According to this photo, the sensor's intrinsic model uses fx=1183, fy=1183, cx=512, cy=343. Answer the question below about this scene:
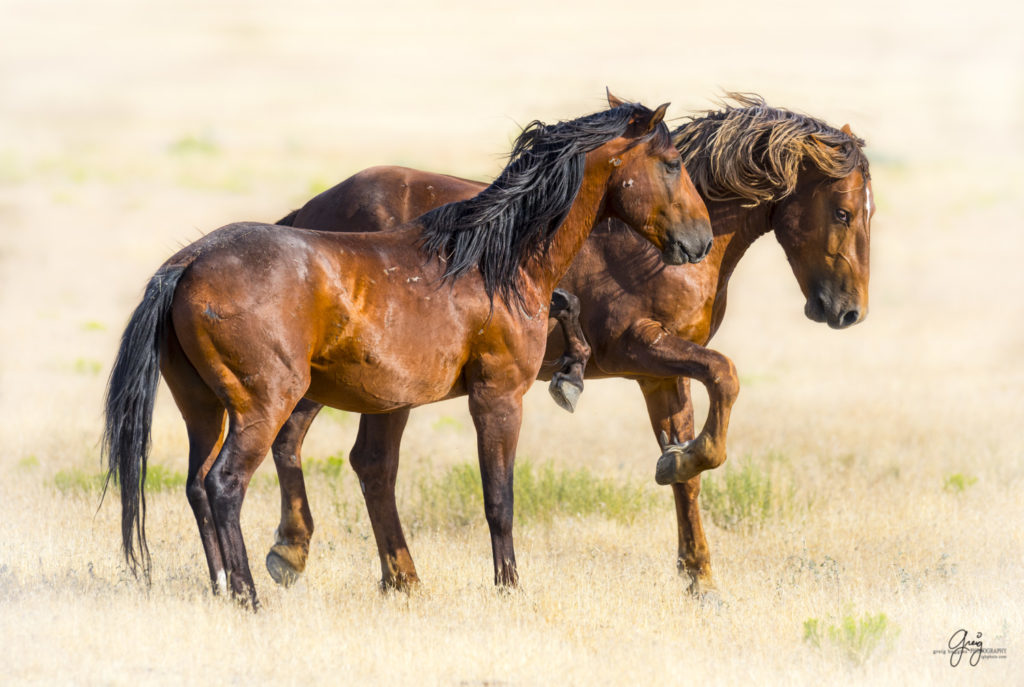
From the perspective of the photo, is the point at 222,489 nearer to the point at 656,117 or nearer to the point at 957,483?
the point at 656,117

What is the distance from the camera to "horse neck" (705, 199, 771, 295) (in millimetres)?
6402

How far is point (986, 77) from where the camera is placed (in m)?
49.9

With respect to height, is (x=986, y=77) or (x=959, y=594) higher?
(x=986, y=77)

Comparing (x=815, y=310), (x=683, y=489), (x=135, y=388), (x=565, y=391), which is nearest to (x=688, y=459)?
(x=683, y=489)

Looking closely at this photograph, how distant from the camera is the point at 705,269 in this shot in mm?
6324

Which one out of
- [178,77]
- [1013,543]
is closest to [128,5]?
[178,77]

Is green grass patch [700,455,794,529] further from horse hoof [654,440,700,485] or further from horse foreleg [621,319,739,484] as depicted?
horse hoof [654,440,700,485]

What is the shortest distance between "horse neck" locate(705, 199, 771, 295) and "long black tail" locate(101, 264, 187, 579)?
9.67ft

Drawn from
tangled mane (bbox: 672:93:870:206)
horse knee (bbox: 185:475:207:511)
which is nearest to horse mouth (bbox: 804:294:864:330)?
tangled mane (bbox: 672:93:870:206)

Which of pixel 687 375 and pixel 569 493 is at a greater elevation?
pixel 687 375

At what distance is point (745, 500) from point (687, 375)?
2.16 m

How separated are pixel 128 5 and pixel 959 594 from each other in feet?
213

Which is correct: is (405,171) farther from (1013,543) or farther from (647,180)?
(1013,543)

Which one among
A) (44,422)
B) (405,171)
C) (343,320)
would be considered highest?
(405,171)
